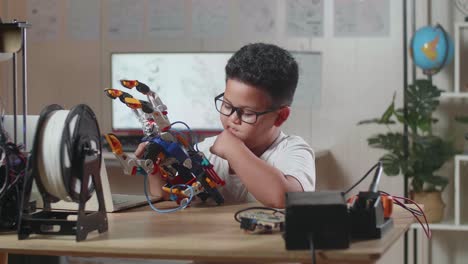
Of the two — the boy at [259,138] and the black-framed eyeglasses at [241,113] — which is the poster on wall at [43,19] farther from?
the black-framed eyeglasses at [241,113]

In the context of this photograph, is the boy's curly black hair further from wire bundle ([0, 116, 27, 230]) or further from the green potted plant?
the green potted plant

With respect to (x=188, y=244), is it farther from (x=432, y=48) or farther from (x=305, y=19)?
(x=305, y=19)

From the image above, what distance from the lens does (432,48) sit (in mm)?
3777

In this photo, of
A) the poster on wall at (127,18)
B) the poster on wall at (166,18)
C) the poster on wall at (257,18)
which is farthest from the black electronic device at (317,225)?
the poster on wall at (127,18)

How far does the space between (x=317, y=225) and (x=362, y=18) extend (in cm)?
312

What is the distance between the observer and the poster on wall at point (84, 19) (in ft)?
15.2

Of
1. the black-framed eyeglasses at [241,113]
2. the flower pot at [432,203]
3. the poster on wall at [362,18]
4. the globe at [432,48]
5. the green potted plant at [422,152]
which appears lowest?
the flower pot at [432,203]

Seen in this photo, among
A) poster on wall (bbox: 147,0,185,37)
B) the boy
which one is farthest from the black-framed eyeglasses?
poster on wall (bbox: 147,0,185,37)

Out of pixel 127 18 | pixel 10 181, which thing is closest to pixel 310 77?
pixel 127 18

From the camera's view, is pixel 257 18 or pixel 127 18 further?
pixel 127 18

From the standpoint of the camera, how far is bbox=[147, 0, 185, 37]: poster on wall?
449cm

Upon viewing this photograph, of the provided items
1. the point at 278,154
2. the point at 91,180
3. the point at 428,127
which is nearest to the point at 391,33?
the point at 428,127

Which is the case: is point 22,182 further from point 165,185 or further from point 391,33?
point 391,33

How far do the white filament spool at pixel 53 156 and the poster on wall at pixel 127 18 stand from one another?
3149 millimetres
